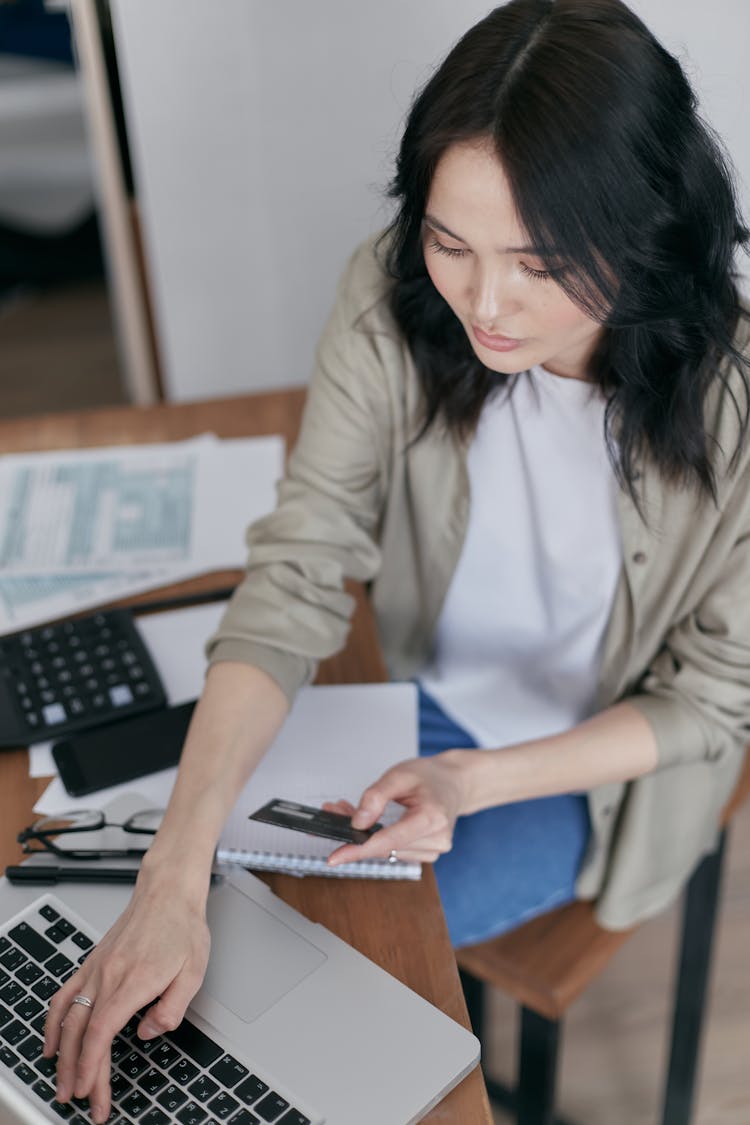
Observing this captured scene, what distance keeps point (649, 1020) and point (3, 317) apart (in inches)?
95.2

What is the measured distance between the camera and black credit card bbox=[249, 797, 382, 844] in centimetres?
80

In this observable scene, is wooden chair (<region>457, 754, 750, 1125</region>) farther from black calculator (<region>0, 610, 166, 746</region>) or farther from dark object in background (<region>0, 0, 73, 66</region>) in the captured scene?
dark object in background (<region>0, 0, 73, 66</region>)

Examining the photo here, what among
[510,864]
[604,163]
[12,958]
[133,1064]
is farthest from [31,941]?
[604,163]

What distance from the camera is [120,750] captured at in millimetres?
927

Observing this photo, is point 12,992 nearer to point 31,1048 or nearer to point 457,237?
point 31,1048

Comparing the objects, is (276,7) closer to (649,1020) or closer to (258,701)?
(258,701)

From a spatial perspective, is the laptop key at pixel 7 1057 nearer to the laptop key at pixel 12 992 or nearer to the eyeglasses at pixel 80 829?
the laptop key at pixel 12 992

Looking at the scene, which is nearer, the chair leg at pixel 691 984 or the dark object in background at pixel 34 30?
the chair leg at pixel 691 984

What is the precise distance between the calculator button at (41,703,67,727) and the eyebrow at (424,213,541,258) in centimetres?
47

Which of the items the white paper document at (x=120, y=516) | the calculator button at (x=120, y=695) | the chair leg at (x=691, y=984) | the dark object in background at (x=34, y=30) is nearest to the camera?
the calculator button at (x=120, y=695)

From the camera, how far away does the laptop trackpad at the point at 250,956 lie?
73 centimetres

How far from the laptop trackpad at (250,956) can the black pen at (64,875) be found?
0.20 ft

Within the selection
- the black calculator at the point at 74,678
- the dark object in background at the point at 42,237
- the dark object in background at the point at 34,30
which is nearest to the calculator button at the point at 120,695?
the black calculator at the point at 74,678

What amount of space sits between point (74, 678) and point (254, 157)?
104cm
